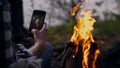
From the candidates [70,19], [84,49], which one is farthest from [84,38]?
[70,19]

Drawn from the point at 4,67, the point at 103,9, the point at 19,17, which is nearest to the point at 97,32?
the point at 103,9

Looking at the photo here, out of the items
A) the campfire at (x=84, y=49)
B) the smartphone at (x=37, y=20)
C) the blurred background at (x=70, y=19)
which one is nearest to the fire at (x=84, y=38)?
the campfire at (x=84, y=49)

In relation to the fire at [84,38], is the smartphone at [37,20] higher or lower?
higher

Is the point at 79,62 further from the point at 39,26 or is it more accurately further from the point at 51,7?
the point at 51,7

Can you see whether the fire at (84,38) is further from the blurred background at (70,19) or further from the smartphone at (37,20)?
the blurred background at (70,19)

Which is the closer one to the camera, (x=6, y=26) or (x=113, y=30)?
(x=6, y=26)

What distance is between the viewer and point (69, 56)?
16.0 feet

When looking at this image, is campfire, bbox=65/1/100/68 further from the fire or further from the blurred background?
the blurred background

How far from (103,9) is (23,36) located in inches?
155

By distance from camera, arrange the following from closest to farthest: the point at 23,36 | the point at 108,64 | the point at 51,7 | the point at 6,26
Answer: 1. the point at 6,26
2. the point at 108,64
3. the point at 23,36
4. the point at 51,7

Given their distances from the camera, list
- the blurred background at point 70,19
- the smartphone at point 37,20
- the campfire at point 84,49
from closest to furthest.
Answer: the smartphone at point 37,20, the campfire at point 84,49, the blurred background at point 70,19

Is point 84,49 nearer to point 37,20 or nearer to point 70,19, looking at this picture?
point 37,20

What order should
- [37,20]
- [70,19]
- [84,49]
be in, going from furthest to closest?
1. [70,19]
2. [84,49]
3. [37,20]

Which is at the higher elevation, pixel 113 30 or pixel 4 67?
pixel 4 67
